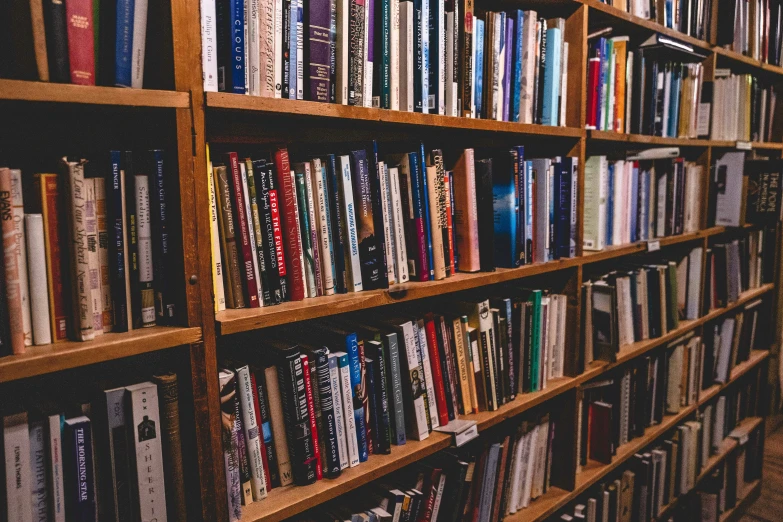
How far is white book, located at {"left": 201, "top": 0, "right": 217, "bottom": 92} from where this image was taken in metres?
0.83

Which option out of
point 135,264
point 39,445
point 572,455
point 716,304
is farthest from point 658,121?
point 39,445

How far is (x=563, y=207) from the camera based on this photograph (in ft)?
4.90

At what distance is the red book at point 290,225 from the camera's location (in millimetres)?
964

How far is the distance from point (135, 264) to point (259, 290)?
22cm

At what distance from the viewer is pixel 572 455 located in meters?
1.60

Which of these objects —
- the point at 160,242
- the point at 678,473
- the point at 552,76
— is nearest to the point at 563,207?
the point at 552,76

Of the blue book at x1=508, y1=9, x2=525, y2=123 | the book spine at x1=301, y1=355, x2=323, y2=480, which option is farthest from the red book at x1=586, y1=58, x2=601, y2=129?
the book spine at x1=301, y1=355, x2=323, y2=480

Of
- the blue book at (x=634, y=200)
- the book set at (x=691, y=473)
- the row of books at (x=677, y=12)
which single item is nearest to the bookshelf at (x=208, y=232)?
the row of books at (x=677, y=12)

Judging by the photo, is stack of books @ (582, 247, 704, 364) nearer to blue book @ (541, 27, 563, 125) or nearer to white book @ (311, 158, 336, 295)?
blue book @ (541, 27, 563, 125)

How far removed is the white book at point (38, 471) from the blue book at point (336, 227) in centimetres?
54

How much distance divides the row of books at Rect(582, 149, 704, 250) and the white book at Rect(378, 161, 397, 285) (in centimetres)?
85

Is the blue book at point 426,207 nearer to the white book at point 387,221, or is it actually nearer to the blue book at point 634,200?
the white book at point 387,221

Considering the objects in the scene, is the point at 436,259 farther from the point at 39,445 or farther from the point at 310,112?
the point at 39,445

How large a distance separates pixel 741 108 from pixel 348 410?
7.87ft
